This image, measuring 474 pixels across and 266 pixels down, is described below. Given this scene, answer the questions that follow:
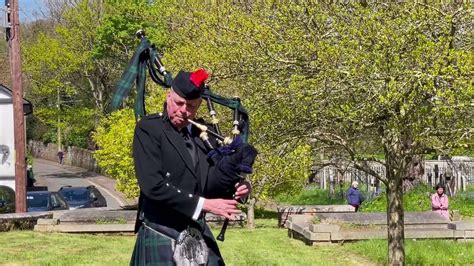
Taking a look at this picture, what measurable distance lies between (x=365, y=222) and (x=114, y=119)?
42.5 ft

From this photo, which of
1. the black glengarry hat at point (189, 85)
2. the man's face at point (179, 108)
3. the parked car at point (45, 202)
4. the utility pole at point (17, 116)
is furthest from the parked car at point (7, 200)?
the black glengarry hat at point (189, 85)

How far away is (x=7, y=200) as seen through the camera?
2306cm

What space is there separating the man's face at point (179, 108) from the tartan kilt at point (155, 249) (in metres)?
0.75

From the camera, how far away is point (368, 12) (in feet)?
30.5

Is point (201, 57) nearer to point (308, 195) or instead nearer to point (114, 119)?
point (114, 119)

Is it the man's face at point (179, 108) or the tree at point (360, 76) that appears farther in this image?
the tree at point (360, 76)

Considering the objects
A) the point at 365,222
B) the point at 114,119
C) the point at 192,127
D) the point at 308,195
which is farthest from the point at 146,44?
the point at 308,195

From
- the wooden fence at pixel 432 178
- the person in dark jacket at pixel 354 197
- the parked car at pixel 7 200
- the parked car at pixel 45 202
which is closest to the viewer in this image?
the parked car at pixel 7 200

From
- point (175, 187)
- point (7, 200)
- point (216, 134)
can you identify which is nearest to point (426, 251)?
point (216, 134)

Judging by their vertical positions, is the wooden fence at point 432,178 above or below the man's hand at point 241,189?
below

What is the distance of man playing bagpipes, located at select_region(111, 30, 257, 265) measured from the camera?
5.31 m

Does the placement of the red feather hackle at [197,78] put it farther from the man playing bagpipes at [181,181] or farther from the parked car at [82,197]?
the parked car at [82,197]

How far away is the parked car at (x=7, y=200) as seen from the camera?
22656mm

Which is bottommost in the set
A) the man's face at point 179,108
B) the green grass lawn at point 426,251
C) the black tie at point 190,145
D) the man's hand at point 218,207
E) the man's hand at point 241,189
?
the green grass lawn at point 426,251
